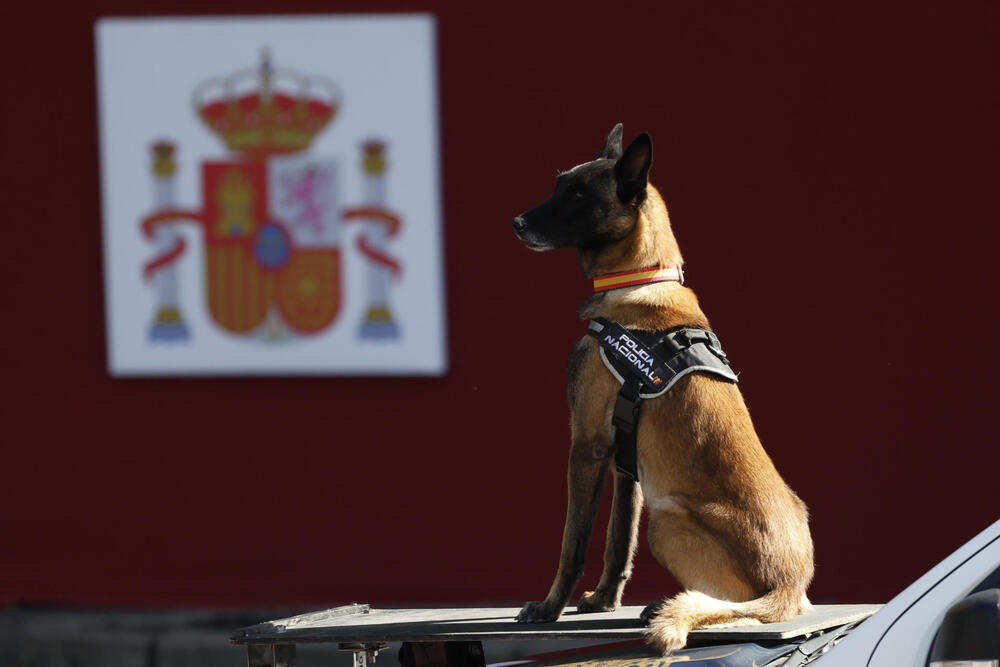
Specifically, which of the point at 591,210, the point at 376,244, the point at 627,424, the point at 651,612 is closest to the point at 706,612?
the point at 651,612

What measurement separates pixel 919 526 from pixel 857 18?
2587 mm

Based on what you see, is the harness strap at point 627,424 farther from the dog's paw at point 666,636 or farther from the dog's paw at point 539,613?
the dog's paw at point 666,636

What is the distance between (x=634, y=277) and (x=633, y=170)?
31 cm

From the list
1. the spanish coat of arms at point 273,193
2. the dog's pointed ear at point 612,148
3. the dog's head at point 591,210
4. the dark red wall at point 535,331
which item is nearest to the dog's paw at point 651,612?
the dog's head at point 591,210

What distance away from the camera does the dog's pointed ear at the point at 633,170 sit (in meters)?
3.69

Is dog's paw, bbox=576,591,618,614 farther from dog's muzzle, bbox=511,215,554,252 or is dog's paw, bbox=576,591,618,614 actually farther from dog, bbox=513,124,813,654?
dog's muzzle, bbox=511,215,554,252

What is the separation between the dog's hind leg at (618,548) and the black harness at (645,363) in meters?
0.27

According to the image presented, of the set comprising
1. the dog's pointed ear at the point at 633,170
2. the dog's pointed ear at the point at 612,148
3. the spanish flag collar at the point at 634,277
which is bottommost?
the spanish flag collar at the point at 634,277

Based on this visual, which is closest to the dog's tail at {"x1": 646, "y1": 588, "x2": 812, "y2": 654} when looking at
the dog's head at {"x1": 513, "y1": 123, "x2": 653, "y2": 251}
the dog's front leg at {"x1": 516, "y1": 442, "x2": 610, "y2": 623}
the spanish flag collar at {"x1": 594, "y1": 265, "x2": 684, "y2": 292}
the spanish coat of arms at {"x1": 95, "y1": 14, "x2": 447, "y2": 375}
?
the dog's front leg at {"x1": 516, "y1": 442, "x2": 610, "y2": 623}

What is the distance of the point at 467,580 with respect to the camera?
6.86 meters

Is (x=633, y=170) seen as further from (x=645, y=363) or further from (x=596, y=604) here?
(x=596, y=604)

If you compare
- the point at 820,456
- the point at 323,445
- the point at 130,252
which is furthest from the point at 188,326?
the point at 820,456

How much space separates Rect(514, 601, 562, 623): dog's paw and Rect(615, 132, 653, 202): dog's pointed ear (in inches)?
46.1

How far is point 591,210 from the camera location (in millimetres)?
3773
